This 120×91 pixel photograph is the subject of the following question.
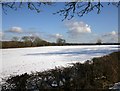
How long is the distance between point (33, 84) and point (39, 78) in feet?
0.90

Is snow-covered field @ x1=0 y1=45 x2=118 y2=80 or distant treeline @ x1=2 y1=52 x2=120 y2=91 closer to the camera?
distant treeline @ x1=2 y1=52 x2=120 y2=91

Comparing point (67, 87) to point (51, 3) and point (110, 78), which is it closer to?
point (51, 3)

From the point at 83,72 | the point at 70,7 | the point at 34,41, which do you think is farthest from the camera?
the point at 34,41

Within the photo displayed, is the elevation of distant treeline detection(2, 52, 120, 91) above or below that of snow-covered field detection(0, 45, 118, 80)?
above

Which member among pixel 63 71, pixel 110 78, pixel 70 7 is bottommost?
pixel 110 78

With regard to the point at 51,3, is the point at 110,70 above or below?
below

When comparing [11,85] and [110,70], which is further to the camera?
[110,70]

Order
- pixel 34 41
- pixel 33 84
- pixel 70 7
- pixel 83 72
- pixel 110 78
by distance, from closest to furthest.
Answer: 1. pixel 70 7
2. pixel 33 84
3. pixel 83 72
4. pixel 110 78
5. pixel 34 41

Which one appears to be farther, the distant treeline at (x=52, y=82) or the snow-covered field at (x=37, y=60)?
the snow-covered field at (x=37, y=60)

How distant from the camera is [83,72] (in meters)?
10.3

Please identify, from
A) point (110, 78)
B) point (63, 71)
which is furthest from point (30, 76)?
point (110, 78)

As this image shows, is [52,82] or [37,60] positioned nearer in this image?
[52,82]

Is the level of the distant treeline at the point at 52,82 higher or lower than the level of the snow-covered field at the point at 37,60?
higher

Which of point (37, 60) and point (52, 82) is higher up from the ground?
point (52, 82)
